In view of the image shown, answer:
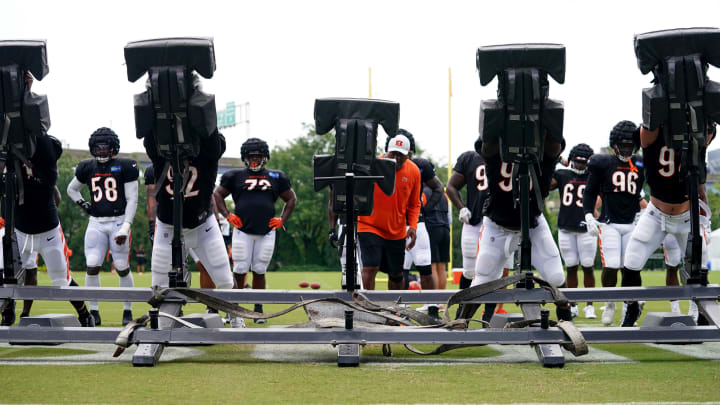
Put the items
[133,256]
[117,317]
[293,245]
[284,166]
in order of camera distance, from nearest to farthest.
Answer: [117,317]
[133,256]
[293,245]
[284,166]

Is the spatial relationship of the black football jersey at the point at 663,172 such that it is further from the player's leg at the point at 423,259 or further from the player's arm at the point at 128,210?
the player's arm at the point at 128,210

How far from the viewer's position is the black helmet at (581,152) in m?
11.1

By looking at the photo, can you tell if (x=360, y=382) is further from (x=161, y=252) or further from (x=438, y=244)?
(x=438, y=244)

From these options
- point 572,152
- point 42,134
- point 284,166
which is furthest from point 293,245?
point 42,134

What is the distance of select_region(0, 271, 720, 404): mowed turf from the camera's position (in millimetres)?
4246

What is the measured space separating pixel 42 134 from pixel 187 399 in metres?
2.96

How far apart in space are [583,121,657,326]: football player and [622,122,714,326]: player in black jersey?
1.69 m

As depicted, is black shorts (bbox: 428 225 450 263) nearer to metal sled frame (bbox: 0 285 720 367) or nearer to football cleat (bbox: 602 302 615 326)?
football cleat (bbox: 602 302 615 326)

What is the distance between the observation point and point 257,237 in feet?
35.0

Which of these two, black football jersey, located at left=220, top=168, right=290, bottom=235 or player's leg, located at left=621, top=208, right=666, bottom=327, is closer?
player's leg, located at left=621, top=208, right=666, bottom=327

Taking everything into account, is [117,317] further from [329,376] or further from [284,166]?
[284,166]

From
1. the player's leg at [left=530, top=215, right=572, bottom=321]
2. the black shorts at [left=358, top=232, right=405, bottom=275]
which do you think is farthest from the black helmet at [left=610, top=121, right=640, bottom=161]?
the player's leg at [left=530, top=215, right=572, bottom=321]

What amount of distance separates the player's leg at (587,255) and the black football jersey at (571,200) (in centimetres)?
Answer: 13

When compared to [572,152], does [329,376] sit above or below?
below
